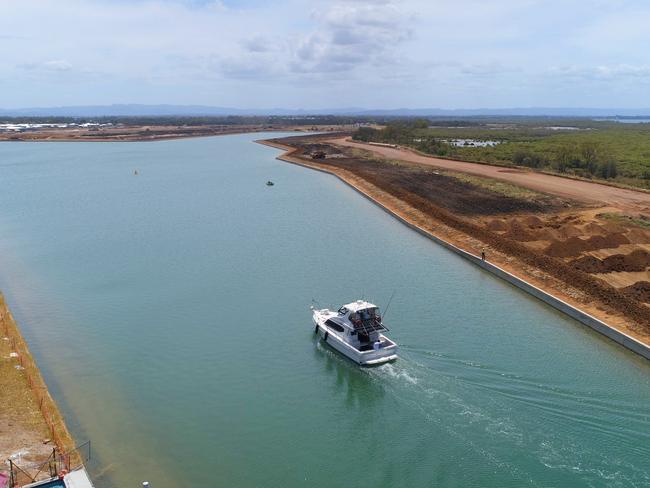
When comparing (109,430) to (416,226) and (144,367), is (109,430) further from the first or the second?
(416,226)

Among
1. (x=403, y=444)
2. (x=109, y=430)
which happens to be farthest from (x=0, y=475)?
(x=403, y=444)

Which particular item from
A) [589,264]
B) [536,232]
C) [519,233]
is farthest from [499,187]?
[589,264]

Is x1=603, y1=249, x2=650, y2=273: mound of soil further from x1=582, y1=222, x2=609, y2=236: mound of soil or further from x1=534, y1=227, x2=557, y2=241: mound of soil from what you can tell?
x1=534, y1=227, x2=557, y2=241: mound of soil

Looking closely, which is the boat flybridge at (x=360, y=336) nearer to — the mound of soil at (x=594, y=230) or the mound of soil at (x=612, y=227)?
the mound of soil at (x=594, y=230)

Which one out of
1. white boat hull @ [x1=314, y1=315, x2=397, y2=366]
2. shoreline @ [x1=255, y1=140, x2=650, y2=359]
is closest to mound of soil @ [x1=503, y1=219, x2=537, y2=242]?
shoreline @ [x1=255, y1=140, x2=650, y2=359]

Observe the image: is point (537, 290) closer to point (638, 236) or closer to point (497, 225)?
point (638, 236)
